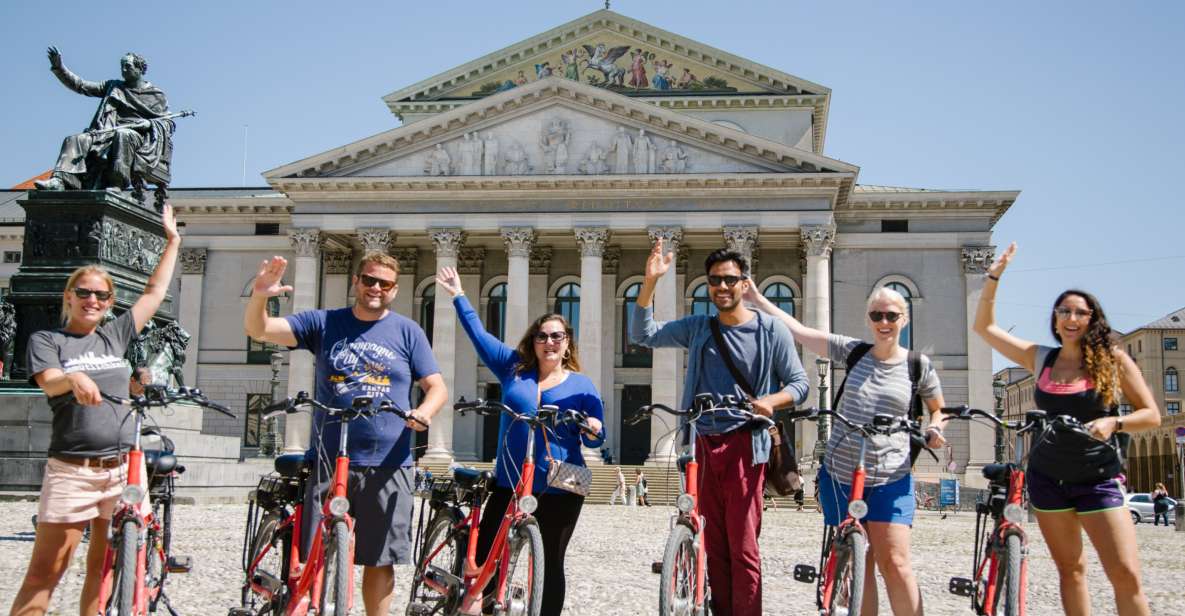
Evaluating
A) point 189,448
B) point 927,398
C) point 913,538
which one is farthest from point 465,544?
point 913,538

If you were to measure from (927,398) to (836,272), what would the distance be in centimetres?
3768

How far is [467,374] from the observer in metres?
44.0

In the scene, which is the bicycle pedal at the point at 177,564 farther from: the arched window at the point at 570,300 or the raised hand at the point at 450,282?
the arched window at the point at 570,300

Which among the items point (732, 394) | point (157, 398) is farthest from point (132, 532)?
point (732, 394)

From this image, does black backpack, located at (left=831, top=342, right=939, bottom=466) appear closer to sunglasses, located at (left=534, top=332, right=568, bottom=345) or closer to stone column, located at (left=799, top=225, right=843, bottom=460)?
sunglasses, located at (left=534, top=332, right=568, bottom=345)

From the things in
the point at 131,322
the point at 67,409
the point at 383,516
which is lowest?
the point at 383,516

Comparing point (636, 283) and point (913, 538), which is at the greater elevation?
point (636, 283)

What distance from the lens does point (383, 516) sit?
18.9ft

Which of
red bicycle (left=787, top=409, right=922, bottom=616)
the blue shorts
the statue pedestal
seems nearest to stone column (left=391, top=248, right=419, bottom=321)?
the statue pedestal

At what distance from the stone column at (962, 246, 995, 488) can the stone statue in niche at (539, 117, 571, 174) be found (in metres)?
15.3

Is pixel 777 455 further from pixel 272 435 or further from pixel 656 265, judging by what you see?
pixel 272 435

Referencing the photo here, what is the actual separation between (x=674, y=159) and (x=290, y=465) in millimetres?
34204

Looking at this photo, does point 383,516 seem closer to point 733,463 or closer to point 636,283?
point 733,463

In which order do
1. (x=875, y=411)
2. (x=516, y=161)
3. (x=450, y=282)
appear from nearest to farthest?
(x=875, y=411) → (x=450, y=282) → (x=516, y=161)
